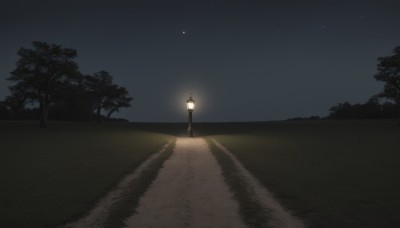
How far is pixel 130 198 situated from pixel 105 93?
75237 millimetres

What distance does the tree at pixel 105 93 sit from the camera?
8275 centimetres

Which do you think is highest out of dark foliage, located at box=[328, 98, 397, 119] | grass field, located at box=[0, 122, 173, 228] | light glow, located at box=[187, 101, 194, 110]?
dark foliage, located at box=[328, 98, 397, 119]

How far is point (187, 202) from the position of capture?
10750 millimetres

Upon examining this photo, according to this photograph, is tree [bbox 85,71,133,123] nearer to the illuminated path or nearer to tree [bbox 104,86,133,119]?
tree [bbox 104,86,133,119]

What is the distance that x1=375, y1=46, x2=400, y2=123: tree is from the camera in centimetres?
5597

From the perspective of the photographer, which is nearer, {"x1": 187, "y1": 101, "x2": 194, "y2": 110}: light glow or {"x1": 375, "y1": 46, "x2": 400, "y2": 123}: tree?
{"x1": 187, "y1": 101, "x2": 194, "y2": 110}: light glow

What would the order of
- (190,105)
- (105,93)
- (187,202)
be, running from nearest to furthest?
(187,202) < (190,105) < (105,93)

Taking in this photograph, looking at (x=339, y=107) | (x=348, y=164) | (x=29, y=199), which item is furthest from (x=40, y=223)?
(x=339, y=107)

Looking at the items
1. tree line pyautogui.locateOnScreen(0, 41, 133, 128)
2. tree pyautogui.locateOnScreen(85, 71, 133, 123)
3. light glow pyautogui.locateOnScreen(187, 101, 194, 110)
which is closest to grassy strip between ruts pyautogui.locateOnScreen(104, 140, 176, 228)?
light glow pyautogui.locateOnScreen(187, 101, 194, 110)

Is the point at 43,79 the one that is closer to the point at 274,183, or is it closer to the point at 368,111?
the point at 274,183

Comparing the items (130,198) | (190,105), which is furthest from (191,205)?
(190,105)

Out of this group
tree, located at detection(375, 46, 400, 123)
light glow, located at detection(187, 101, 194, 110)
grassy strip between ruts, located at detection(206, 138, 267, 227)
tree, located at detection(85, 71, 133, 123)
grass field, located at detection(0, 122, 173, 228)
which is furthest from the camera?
tree, located at detection(85, 71, 133, 123)

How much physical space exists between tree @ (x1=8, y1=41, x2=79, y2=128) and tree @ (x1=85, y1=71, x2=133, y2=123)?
25.2m

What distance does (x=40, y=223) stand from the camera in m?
8.83
